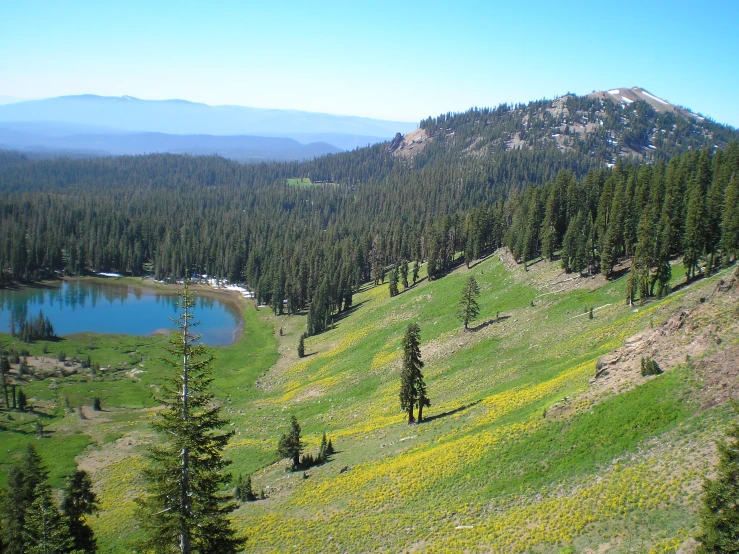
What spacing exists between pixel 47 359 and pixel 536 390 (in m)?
90.0

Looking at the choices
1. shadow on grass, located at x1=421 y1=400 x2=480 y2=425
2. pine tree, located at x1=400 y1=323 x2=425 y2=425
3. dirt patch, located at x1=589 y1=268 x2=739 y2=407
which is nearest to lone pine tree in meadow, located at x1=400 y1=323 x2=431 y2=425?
pine tree, located at x1=400 y1=323 x2=425 y2=425

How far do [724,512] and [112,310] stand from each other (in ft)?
473

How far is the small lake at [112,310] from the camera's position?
371 ft

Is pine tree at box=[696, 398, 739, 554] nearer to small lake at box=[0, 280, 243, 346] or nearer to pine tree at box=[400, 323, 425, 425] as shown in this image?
pine tree at box=[400, 323, 425, 425]

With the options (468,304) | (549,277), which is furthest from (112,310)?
(549,277)

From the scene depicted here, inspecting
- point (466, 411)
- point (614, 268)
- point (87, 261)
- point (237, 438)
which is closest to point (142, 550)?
point (466, 411)

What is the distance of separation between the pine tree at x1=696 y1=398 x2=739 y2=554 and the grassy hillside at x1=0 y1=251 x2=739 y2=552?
3354 millimetres

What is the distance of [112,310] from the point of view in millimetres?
131875

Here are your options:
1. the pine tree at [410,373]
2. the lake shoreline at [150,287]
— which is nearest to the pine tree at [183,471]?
the pine tree at [410,373]

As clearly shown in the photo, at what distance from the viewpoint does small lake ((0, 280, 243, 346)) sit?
113 meters

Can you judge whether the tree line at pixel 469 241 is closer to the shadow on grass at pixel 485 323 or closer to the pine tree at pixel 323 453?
the shadow on grass at pixel 485 323

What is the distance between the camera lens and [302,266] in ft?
410

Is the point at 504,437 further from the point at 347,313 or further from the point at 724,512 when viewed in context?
the point at 347,313

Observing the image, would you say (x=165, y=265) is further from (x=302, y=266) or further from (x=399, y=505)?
(x=399, y=505)
